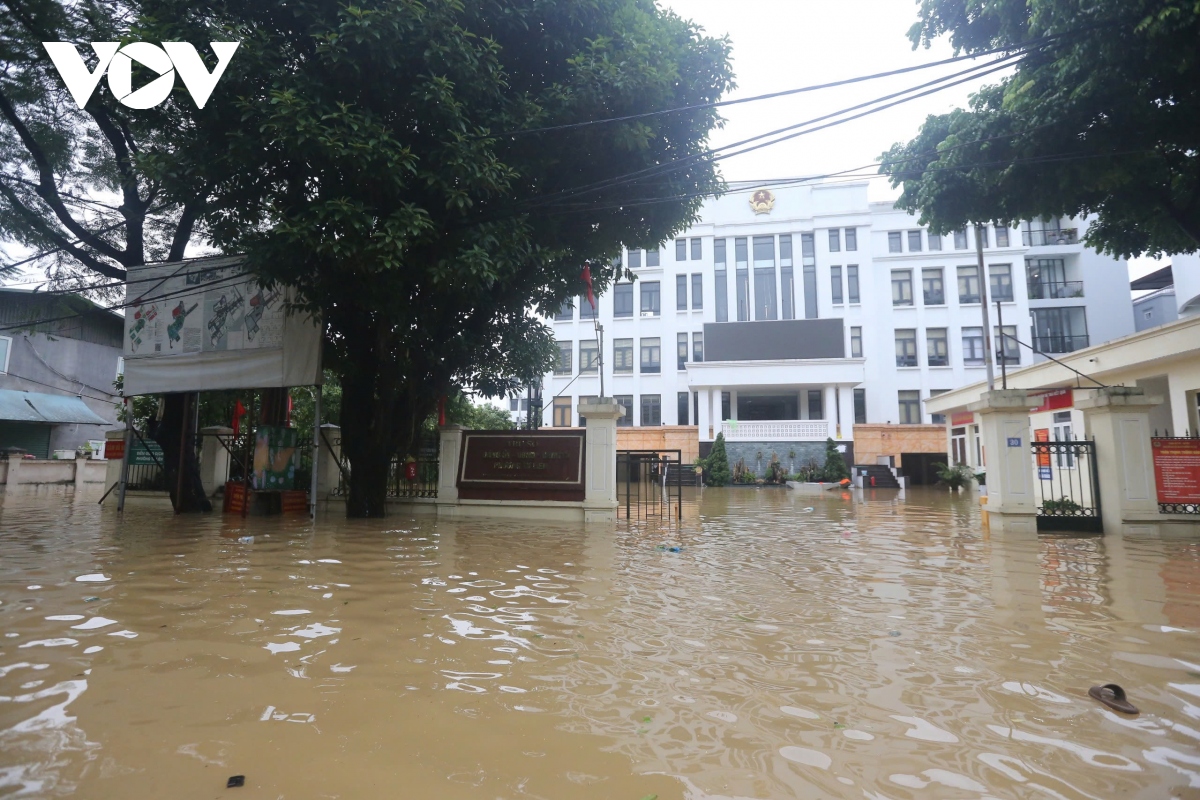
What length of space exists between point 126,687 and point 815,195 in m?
37.8

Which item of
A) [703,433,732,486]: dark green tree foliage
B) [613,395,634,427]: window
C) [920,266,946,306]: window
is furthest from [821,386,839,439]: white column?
[613,395,634,427]: window

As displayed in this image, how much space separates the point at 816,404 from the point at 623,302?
1212 cm

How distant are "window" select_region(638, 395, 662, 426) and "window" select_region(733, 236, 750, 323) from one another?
643 centimetres

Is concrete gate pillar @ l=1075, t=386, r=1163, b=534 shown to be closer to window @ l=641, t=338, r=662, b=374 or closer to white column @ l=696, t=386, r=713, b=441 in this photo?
white column @ l=696, t=386, r=713, b=441

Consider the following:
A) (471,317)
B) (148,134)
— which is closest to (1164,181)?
(471,317)

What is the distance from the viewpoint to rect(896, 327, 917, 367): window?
34.0 metres

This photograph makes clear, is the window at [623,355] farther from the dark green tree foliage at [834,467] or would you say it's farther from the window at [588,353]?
the dark green tree foliage at [834,467]

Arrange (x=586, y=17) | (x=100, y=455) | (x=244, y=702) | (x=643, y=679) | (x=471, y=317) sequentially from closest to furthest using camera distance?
(x=244, y=702)
(x=643, y=679)
(x=586, y=17)
(x=471, y=317)
(x=100, y=455)

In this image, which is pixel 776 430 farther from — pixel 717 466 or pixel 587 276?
pixel 587 276

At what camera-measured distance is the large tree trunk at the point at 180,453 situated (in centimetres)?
1259

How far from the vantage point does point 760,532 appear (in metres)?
10.6

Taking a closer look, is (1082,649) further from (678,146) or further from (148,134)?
(148,134)

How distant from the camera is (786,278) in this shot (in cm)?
3559

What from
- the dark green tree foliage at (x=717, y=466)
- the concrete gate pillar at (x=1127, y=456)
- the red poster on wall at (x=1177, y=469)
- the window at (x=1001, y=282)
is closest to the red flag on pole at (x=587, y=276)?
the concrete gate pillar at (x=1127, y=456)
